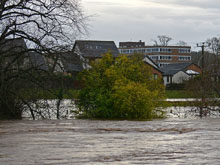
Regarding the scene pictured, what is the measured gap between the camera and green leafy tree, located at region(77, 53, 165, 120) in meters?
26.9

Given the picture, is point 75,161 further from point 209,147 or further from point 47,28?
point 47,28

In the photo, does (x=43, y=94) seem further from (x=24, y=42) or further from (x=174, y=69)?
(x=174, y=69)

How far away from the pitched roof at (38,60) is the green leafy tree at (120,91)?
2.70 metres

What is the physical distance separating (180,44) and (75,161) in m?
168

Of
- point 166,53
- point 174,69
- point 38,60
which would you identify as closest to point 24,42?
point 38,60

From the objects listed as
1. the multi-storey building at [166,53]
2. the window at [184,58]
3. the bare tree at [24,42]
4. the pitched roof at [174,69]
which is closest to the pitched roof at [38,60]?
the bare tree at [24,42]

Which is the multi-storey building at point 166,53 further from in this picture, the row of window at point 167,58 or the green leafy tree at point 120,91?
the green leafy tree at point 120,91

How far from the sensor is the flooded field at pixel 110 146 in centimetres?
1166

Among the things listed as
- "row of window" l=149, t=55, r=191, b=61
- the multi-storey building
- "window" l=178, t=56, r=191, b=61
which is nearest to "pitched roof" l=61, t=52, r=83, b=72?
the multi-storey building

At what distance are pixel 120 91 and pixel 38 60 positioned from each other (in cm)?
472

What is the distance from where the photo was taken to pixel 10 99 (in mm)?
25688

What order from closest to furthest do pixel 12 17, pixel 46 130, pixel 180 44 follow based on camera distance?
pixel 46 130 < pixel 12 17 < pixel 180 44

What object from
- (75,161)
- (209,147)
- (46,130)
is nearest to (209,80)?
(46,130)

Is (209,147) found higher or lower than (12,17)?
lower
